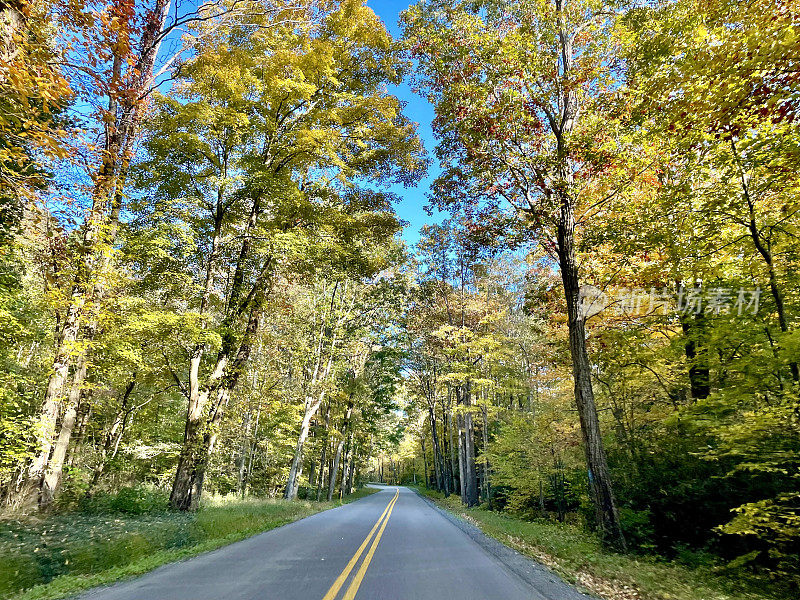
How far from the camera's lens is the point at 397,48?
11.5 metres

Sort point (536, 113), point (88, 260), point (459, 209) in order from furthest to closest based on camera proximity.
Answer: point (459, 209) → point (536, 113) → point (88, 260)

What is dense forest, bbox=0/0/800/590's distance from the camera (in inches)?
231

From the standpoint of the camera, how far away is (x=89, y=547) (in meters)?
5.91

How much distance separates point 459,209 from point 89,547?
453 inches

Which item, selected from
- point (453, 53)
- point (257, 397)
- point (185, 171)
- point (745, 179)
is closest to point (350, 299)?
point (257, 397)

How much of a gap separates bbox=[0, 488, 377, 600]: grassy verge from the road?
43 cm

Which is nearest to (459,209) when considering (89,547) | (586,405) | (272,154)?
(272,154)

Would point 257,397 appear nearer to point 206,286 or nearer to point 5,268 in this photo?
point 206,286

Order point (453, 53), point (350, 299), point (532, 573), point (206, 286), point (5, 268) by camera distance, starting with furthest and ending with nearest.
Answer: point (350, 299) → point (206, 286) → point (453, 53) → point (5, 268) → point (532, 573)

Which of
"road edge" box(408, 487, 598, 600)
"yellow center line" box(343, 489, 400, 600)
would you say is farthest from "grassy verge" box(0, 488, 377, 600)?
"road edge" box(408, 487, 598, 600)

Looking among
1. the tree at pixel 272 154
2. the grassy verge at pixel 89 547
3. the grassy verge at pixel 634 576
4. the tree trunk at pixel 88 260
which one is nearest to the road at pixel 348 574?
the grassy verge at pixel 89 547

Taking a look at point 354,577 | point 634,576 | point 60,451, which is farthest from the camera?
point 60,451

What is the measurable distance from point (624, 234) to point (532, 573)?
747 centimetres
